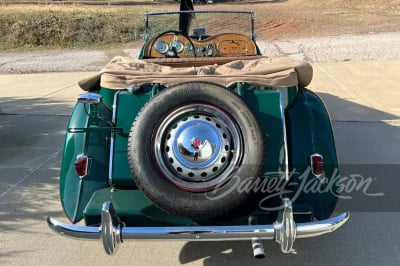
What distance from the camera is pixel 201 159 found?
2504mm

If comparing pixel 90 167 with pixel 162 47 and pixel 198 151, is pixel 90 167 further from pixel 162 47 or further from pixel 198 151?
pixel 162 47

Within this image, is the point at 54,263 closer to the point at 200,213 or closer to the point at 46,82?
the point at 200,213

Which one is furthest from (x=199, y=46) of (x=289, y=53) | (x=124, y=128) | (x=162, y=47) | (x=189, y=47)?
(x=289, y=53)

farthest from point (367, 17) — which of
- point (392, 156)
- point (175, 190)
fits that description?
point (175, 190)

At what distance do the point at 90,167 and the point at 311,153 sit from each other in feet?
4.74

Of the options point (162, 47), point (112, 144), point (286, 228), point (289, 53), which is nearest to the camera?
point (286, 228)

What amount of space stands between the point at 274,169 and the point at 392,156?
2.44 meters

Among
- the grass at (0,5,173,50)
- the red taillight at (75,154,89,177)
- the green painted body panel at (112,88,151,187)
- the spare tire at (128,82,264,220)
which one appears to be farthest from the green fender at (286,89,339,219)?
the grass at (0,5,173,50)

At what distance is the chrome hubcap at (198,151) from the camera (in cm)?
249

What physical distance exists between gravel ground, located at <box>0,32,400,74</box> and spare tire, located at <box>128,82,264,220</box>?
31.9 feet

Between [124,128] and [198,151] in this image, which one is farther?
[124,128]

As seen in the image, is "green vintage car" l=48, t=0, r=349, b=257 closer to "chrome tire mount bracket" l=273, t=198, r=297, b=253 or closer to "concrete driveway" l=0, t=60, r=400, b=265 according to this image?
"chrome tire mount bracket" l=273, t=198, r=297, b=253

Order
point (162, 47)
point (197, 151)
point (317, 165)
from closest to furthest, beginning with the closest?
point (197, 151) < point (317, 165) < point (162, 47)

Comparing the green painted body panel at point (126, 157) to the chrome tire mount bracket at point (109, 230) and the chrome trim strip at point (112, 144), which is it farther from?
the chrome tire mount bracket at point (109, 230)
